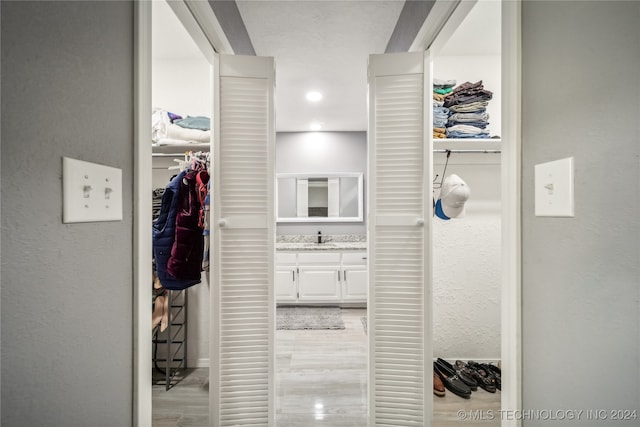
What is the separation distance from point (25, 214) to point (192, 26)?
3.65ft

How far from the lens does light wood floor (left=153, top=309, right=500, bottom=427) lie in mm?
1672

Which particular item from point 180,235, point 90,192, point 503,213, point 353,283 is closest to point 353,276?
point 353,283

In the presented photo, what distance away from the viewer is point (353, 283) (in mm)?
3721

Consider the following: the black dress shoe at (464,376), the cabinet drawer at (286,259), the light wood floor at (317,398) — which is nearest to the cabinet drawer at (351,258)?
the cabinet drawer at (286,259)

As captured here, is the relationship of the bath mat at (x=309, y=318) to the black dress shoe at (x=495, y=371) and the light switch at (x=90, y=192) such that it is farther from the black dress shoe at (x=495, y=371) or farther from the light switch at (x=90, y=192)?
the light switch at (x=90, y=192)

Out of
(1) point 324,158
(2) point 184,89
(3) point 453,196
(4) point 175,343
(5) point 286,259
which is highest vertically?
(2) point 184,89

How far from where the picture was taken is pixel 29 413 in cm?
48

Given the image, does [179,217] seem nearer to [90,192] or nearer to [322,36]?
[90,192]

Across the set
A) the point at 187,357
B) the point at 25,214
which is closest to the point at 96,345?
the point at 25,214

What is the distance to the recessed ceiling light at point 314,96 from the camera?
9.53 ft

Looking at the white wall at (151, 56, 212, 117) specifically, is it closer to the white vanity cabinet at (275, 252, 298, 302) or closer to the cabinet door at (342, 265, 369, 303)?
the white vanity cabinet at (275, 252, 298, 302)

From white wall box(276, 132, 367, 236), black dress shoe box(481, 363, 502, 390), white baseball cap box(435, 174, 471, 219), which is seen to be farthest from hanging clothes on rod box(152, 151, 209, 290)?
white wall box(276, 132, 367, 236)

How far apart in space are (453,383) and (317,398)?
94cm

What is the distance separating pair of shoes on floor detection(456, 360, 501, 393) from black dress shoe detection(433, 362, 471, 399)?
142 millimetres
